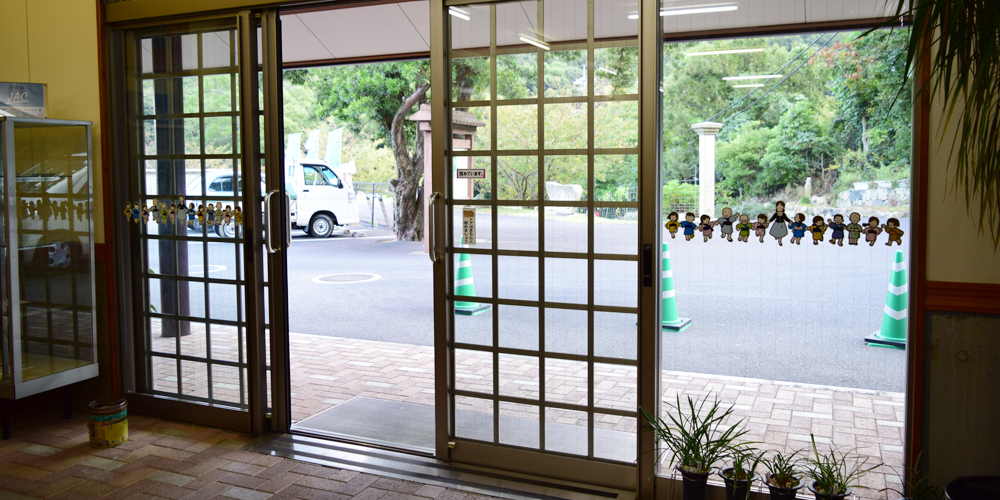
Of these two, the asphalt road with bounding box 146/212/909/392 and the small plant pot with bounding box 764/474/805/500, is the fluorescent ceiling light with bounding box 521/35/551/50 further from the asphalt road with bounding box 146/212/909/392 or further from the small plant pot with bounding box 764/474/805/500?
the small plant pot with bounding box 764/474/805/500

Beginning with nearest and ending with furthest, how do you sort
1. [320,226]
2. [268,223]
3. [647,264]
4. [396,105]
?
1. [647,264]
2. [268,223]
3. [320,226]
4. [396,105]

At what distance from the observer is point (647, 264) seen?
2.83 meters

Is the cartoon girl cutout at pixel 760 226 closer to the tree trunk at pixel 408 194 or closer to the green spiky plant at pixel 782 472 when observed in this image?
the green spiky plant at pixel 782 472

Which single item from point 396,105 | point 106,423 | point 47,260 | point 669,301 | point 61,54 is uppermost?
point 396,105

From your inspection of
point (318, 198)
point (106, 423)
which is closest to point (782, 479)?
point (106, 423)

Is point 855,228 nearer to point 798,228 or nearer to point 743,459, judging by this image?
point 798,228

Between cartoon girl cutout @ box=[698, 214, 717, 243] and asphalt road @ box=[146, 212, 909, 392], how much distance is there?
51 millimetres

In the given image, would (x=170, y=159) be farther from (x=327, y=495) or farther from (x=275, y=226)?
(x=327, y=495)

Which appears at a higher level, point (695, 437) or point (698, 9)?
point (698, 9)

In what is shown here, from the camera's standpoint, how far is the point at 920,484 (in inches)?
97.3

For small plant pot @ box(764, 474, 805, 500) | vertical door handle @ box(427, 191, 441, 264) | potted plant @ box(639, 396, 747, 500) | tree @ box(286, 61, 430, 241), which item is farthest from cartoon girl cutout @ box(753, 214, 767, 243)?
tree @ box(286, 61, 430, 241)

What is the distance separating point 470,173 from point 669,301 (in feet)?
3.34

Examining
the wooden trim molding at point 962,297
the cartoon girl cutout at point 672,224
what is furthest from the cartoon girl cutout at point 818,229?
the cartoon girl cutout at point 672,224

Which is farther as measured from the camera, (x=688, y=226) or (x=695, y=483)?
(x=688, y=226)
